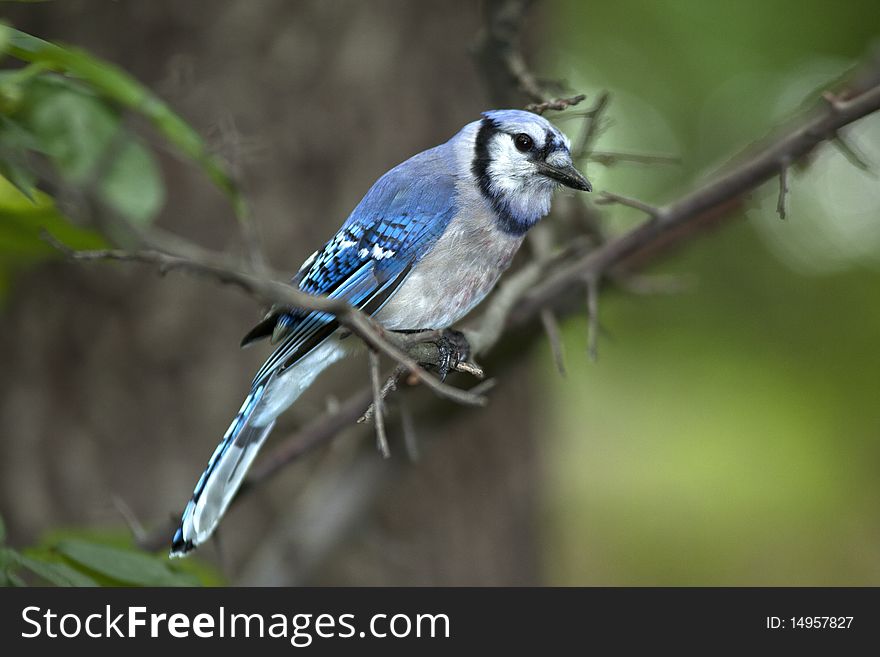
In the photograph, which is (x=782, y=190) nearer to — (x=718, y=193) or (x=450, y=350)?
(x=718, y=193)

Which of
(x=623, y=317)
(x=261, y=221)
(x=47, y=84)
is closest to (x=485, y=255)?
(x=47, y=84)

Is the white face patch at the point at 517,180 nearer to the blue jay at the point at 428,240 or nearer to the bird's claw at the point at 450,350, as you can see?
the blue jay at the point at 428,240

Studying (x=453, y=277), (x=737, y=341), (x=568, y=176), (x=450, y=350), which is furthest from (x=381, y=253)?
(x=737, y=341)

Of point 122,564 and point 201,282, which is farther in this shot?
point 201,282

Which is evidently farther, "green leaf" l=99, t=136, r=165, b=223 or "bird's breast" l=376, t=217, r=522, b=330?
"bird's breast" l=376, t=217, r=522, b=330

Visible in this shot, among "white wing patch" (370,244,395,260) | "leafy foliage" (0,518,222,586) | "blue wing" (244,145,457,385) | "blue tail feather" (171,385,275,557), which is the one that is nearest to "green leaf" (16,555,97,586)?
"leafy foliage" (0,518,222,586)

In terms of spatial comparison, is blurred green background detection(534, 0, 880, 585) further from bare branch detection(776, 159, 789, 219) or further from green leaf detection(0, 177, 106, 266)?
green leaf detection(0, 177, 106, 266)

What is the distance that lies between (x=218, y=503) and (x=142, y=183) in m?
0.69

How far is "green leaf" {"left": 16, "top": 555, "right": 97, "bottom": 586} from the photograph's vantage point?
1.74 m

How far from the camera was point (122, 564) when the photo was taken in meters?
1.88

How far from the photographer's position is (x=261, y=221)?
3807 millimetres

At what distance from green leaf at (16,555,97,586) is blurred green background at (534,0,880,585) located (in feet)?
11.6

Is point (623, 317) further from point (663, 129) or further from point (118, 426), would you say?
point (118, 426)

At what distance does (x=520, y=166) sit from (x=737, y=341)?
5797 millimetres
